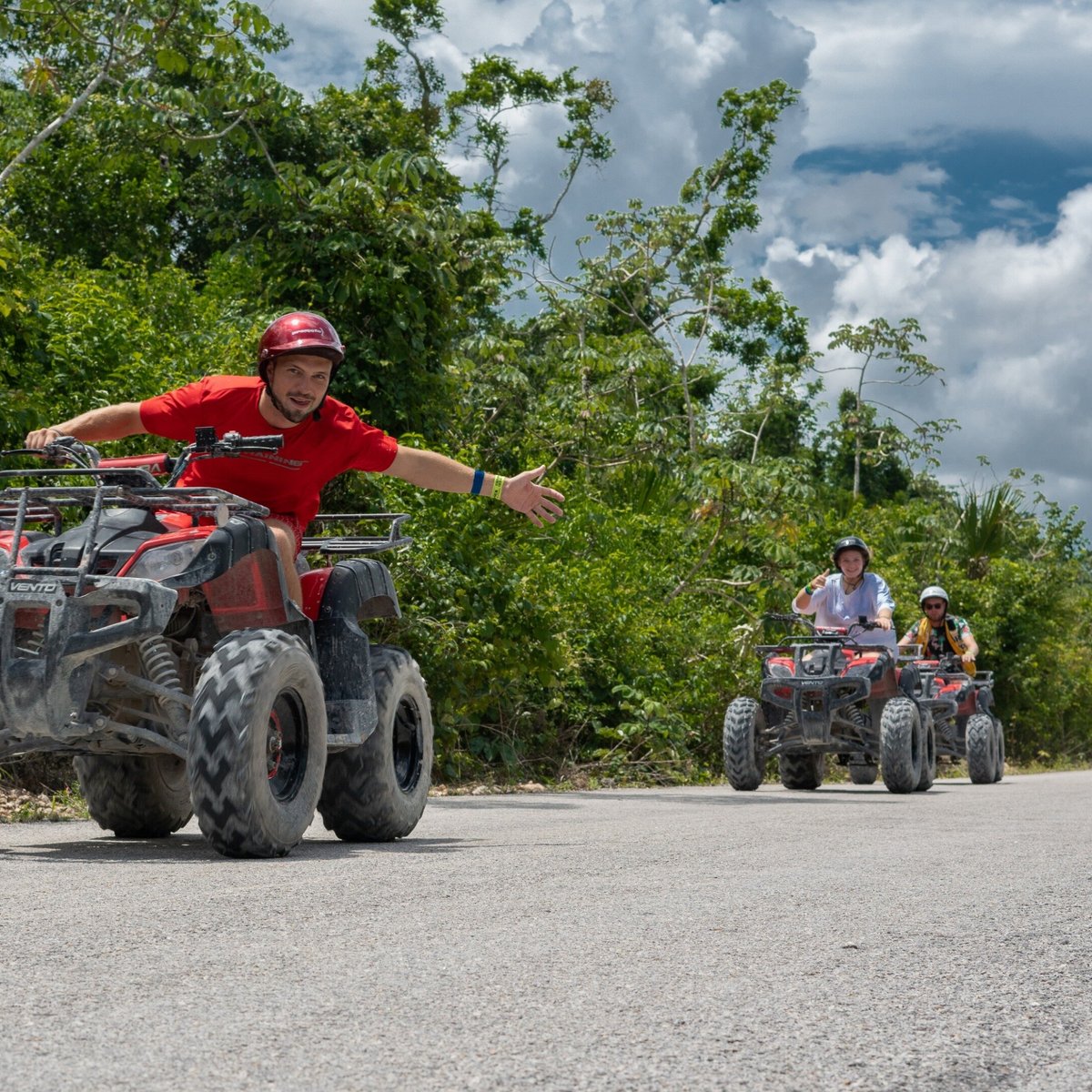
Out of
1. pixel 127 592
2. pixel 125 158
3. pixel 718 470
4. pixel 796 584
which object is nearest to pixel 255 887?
pixel 127 592

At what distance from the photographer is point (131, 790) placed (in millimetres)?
7066

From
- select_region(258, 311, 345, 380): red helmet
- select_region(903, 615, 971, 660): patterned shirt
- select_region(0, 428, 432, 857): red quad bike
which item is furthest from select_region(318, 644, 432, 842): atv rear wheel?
select_region(903, 615, 971, 660): patterned shirt

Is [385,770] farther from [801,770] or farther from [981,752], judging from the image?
[981,752]

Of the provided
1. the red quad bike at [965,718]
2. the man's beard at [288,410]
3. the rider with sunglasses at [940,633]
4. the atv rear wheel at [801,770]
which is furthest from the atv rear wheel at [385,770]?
the rider with sunglasses at [940,633]

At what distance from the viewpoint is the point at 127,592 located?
18.4ft

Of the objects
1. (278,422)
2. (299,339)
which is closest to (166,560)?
(278,422)

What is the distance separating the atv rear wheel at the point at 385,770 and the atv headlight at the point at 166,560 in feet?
4.09

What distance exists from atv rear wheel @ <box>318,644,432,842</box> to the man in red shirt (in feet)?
2.39

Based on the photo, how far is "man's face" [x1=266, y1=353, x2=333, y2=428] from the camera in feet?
21.3

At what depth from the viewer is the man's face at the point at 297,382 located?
21.3 ft

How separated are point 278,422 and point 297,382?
0.66 ft

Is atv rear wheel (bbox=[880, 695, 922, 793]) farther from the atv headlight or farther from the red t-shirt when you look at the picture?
the atv headlight

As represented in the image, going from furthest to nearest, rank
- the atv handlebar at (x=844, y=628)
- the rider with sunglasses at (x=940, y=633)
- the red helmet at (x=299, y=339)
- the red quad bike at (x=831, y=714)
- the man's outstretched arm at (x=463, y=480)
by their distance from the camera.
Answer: the rider with sunglasses at (x=940, y=633) → the atv handlebar at (x=844, y=628) → the red quad bike at (x=831, y=714) → the man's outstretched arm at (x=463, y=480) → the red helmet at (x=299, y=339)

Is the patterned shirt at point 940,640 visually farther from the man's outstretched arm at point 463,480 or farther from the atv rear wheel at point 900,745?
the man's outstretched arm at point 463,480
